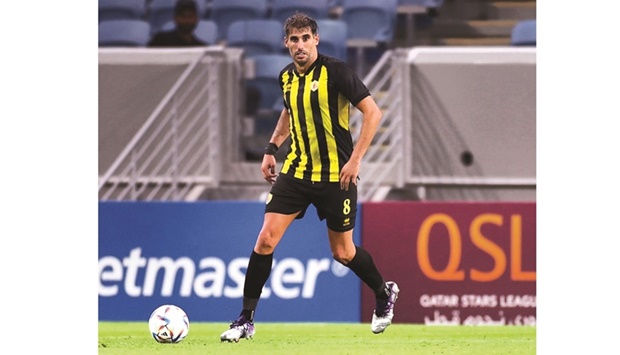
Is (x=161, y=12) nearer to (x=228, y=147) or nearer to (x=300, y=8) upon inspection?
(x=300, y=8)

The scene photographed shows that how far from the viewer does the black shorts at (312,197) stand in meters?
6.18

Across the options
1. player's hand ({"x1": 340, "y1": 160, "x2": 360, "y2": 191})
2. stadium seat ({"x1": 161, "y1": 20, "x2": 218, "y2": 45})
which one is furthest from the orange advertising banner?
stadium seat ({"x1": 161, "y1": 20, "x2": 218, "y2": 45})

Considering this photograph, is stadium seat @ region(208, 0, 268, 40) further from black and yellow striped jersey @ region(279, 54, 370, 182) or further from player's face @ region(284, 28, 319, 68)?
player's face @ region(284, 28, 319, 68)

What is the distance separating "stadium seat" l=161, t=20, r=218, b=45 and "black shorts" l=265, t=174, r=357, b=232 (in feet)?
16.1

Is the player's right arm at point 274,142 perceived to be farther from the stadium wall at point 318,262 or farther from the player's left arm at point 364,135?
the stadium wall at point 318,262

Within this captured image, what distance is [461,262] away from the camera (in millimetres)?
8703

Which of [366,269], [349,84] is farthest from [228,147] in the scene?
[349,84]

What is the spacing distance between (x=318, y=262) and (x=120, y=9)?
388cm

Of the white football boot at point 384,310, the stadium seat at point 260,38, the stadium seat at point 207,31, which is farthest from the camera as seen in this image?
the stadium seat at point 207,31

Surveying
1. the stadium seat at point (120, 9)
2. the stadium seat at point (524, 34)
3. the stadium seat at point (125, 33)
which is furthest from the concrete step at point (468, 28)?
the stadium seat at point (120, 9)

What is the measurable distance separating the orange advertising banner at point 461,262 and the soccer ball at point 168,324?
267cm

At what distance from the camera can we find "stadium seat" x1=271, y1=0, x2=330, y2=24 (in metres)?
11.3
